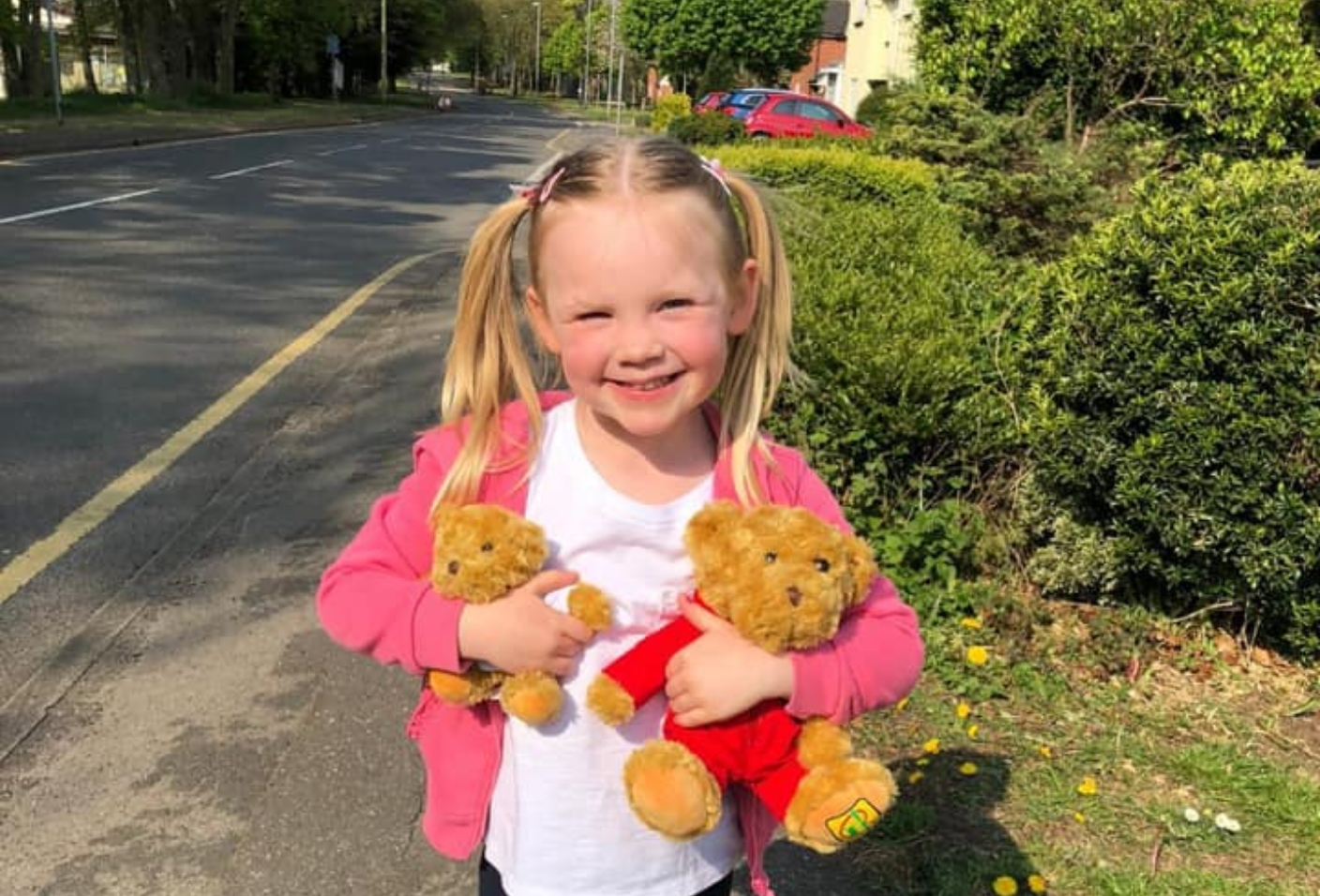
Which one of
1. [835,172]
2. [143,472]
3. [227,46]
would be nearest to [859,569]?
[143,472]

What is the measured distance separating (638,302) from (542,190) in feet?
0.81

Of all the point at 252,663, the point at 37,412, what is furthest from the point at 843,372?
the point at 37,412

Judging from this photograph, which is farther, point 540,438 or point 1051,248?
point 1051,248

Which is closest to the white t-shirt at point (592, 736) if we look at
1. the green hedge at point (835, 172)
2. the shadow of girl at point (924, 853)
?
the shadow of girl at point (924, 853)

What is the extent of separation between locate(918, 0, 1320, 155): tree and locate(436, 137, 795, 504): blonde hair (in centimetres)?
803

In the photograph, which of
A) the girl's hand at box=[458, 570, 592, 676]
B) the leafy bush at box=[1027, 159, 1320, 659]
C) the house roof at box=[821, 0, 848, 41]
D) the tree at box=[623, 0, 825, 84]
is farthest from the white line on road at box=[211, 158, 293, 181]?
the house roof at box=[821, 0, 848, 41]

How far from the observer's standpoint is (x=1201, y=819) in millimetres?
2832

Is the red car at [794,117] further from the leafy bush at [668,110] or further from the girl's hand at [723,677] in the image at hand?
the girl's hand at [723,677]

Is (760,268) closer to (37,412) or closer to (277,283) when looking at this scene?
(37,412)

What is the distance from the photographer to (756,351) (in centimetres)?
170

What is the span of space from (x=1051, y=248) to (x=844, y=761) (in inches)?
234

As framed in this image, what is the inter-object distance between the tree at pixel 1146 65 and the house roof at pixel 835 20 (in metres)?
46.6

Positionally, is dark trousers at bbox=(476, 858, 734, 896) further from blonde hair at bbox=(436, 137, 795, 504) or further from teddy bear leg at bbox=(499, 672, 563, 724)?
blonde hair at bbox=(436, 137, 795, 504)

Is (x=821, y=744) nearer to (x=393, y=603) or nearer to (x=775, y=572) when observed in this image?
(x=775, y=572)
